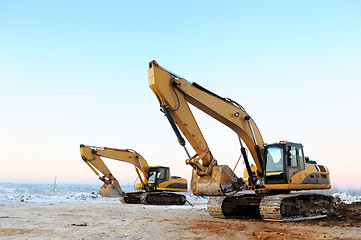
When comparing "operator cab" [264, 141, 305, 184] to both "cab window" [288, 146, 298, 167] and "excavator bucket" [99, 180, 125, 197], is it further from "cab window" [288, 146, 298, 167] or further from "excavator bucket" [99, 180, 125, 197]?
"excavator bucket" [99, 180, 125, 197]

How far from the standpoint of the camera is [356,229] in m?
7.89

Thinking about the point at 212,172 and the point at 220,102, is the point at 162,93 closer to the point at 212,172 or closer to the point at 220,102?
the point at 220,102

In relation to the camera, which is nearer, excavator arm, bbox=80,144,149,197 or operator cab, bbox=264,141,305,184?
operator cab, bbox=264,141,305,184


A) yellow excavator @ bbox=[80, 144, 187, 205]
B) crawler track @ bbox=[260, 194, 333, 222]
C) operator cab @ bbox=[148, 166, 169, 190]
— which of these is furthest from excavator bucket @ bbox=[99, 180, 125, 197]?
crawler track @ bbox=[260, 194, 333, 222]

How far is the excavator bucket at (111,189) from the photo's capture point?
62.4ft

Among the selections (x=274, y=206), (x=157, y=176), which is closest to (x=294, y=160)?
(x=274, y=206)

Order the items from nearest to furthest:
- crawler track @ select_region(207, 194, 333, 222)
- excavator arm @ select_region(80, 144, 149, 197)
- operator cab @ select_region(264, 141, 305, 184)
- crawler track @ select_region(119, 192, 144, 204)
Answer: crawler track @ select_region(207, 194, 333, 222) → operator cab @ select_region(264, 141, 305, 184) → excavator arm @ select_region(80, 144, 149, 197) → crawler track @ select_region(119, 192, 144, 204)

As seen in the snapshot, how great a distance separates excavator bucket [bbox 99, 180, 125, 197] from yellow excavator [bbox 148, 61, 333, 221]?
9.93m

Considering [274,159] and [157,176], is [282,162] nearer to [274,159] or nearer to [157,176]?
[274,159]

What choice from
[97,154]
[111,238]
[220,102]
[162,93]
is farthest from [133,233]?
[97,154]

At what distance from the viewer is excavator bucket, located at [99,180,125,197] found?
749 inches

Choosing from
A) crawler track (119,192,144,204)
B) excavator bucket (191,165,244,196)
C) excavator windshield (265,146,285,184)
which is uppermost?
excavator windshield (265,146,285,184)

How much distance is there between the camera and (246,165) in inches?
401

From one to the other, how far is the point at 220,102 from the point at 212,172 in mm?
2338
